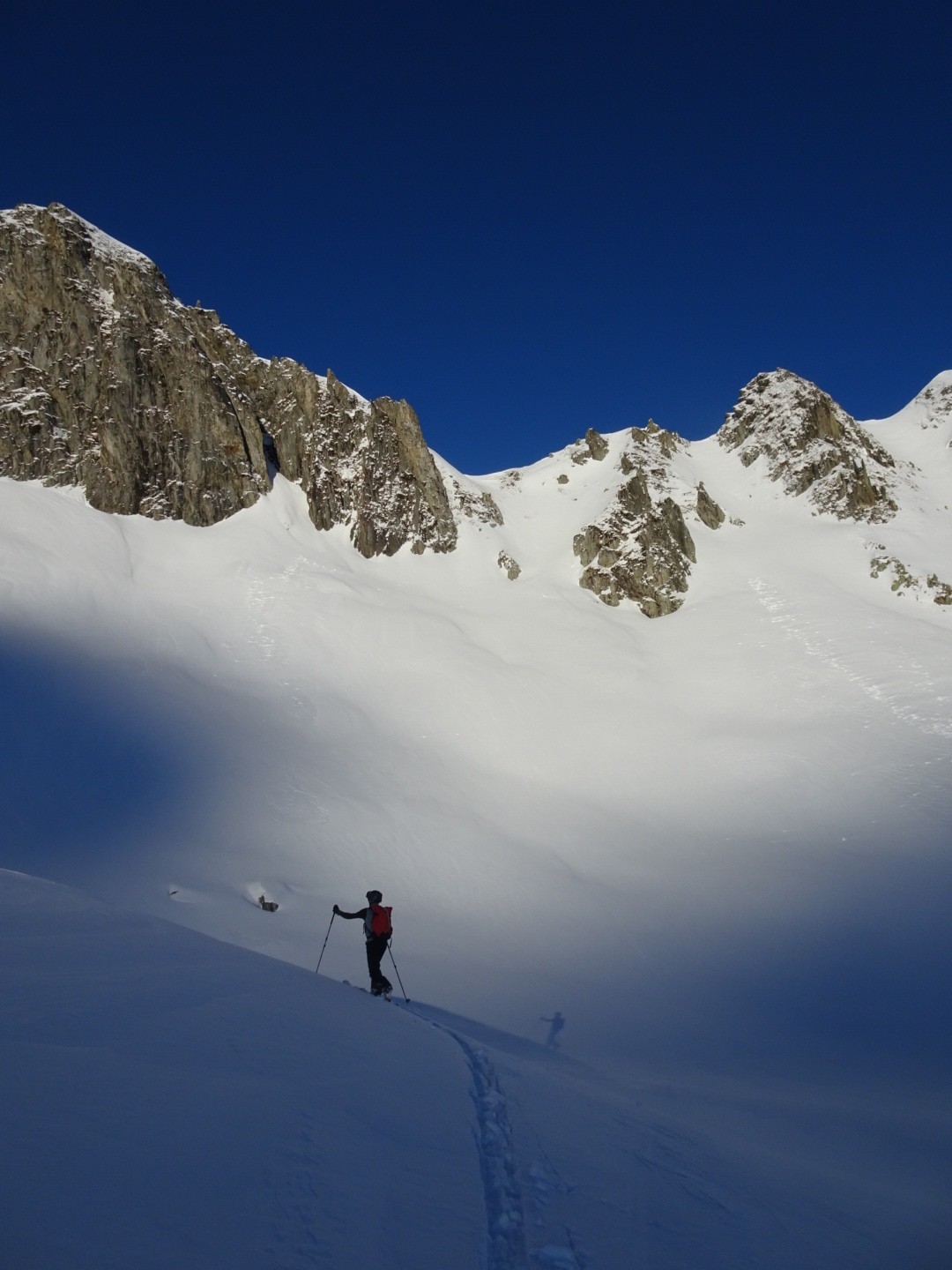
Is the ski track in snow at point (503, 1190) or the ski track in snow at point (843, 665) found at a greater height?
the ski track in snow at point (843, 665)

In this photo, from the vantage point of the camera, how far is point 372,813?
2264cm

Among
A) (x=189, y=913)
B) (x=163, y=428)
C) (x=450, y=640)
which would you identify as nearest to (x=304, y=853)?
(x=189, y=913)

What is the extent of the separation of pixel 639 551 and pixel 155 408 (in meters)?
37.0

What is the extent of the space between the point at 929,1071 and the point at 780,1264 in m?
10.0

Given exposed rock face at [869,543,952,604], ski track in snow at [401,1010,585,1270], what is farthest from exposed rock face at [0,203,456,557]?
ski track in snow at [401,1010,585,1270]

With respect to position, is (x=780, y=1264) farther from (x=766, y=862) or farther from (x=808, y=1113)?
(x=766, y=862)

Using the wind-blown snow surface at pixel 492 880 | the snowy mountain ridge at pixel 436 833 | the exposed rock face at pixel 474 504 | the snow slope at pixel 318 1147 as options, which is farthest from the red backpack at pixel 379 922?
the exposed rock face at pixel 474 504

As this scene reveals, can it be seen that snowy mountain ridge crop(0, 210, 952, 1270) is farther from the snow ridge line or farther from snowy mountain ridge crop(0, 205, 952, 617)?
snowy mountain ridge crop(0, 205, 952, 617)

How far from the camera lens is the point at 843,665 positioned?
131 ft

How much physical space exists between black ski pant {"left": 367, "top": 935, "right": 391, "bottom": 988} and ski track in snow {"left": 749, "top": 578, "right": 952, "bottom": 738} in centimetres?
3064

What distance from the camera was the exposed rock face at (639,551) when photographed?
177 ft

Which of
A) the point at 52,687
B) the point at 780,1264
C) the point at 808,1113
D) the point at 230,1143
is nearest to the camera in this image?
the point at 230,1143

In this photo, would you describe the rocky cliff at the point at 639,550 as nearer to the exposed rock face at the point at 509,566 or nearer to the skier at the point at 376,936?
the exposed rock face at the point at 509,566

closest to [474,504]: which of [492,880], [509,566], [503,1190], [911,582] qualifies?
[509,566]
